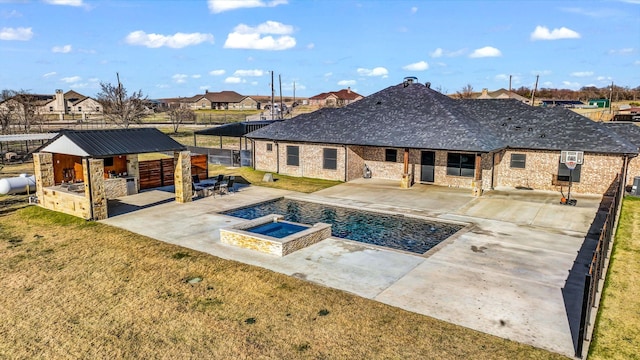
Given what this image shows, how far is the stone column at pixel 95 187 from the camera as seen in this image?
17219 mm

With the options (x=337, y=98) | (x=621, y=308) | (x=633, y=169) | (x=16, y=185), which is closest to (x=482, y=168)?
(x=633, y=169)

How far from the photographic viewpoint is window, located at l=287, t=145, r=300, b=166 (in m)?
29.6

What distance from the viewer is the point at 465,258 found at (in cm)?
1327

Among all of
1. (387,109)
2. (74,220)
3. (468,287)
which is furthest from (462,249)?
(387,109)

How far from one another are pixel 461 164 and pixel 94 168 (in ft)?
63.8

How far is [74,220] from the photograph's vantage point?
17672 mm

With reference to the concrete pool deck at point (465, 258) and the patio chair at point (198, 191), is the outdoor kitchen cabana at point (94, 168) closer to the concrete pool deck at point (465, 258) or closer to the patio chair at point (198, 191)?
the concrete pool deck at point (465, 258)

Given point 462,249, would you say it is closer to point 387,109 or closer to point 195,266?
point 195,266

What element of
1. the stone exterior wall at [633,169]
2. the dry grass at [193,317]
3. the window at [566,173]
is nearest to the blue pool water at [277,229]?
the dry grass at [193,317]

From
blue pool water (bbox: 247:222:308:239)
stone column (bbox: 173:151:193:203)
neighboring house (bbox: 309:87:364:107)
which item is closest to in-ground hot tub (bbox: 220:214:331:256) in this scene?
blue pool water (bbox: 247:222:308:239)

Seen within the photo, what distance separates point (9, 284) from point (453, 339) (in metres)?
11.4

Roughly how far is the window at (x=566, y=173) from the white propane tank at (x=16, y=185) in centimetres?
2889

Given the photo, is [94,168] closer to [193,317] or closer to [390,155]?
[193,317]

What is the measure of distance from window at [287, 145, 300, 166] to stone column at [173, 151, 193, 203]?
10.3m
